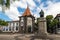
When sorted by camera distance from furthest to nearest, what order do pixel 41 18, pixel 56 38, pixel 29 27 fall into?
pixel 29 27 → pixel 41 18 → pixel 56 38

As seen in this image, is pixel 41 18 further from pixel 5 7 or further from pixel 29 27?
pixel 29 27

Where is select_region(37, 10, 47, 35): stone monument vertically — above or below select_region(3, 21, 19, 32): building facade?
above

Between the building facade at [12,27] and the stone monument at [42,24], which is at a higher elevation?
the stone monument at [42,24]

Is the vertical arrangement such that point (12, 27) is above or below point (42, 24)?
below

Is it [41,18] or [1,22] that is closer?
[41,18]

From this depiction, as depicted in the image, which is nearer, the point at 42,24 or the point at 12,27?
the point at 42,24

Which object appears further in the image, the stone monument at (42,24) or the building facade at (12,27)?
the building facade at (12,27)

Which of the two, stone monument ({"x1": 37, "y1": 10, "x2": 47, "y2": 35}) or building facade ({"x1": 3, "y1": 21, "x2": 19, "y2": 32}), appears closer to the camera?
stone monument ({"x1": 37, "y1": 10, "x2": 47, "y2": 35})

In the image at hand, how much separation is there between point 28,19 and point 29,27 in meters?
2.66

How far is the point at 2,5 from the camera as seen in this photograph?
9539 millimetres

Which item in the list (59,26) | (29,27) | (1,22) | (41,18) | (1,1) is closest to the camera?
(1,1)

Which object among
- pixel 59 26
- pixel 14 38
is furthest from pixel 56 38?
pixel 59 26

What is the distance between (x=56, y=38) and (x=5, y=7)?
8.54 metres

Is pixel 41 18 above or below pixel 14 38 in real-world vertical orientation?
above
